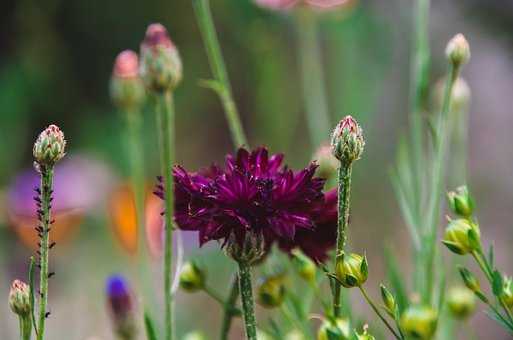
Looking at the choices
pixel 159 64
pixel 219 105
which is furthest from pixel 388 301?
pixel 219 105

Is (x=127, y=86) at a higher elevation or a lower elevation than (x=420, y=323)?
higher

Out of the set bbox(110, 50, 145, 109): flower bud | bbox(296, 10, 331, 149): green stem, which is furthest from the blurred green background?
bbox(110, 50, 145, 109): flower bud

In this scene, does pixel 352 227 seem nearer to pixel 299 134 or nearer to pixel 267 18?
pixel 299 134

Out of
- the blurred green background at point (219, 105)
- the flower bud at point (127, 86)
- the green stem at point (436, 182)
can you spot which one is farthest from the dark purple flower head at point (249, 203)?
the blurred green background at point (219, 105)

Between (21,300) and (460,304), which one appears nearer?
(21,300)

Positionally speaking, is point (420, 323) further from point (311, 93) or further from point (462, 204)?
point (311, 93)

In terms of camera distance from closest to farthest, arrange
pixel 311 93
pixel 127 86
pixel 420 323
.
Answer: pixel 420 323 → pixel 127 86 → pixel 311 93

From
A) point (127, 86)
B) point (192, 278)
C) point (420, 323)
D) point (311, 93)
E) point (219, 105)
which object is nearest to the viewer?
point (420, 323)
